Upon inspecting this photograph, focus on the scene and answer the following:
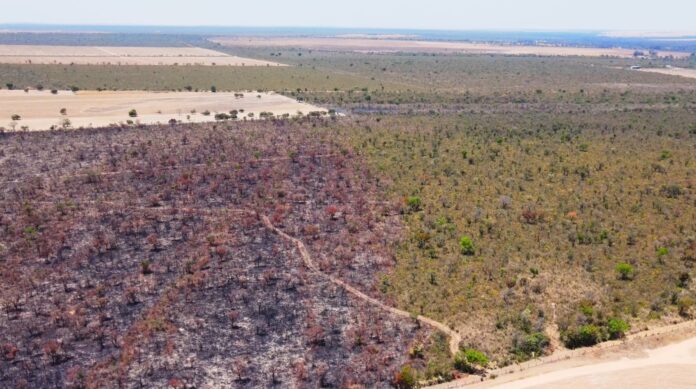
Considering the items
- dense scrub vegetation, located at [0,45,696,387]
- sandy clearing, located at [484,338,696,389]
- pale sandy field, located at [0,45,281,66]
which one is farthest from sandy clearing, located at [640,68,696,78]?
sandy clearing, located at [484,338,696,389]

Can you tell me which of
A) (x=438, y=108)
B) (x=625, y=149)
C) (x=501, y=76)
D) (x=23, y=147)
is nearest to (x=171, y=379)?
(x=23, y=147)

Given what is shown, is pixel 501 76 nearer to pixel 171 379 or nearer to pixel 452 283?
pixel 452 283

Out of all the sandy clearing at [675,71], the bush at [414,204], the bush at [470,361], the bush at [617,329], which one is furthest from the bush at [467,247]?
the sandy clearing at [675,71]

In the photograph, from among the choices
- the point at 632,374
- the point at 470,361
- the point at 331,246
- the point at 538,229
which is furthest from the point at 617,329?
the point at 331,246

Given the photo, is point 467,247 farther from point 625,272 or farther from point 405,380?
point 405,380

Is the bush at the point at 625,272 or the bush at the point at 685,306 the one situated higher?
the bush at the point at 625,272

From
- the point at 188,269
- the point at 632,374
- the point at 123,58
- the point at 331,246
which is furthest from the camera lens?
the point at 123,58

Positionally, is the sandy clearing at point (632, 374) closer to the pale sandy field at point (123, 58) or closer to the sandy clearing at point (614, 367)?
the sandy clearing at point (614, 367)
